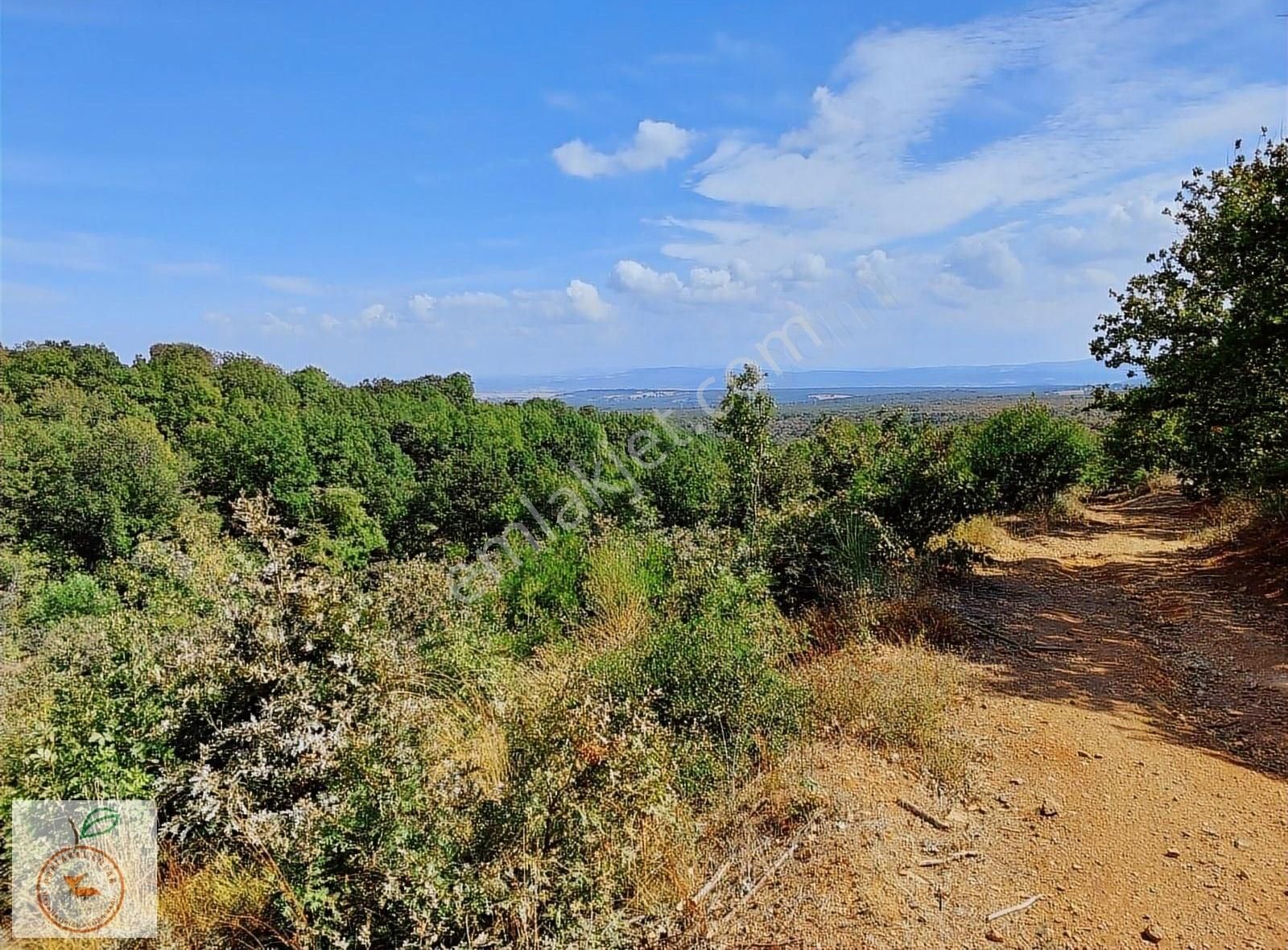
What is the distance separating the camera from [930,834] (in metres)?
3.07

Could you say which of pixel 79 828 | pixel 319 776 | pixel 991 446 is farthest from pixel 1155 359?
pixel 79 828

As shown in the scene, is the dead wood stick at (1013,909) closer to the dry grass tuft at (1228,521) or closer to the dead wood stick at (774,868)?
the dead wood stick at (774,868)

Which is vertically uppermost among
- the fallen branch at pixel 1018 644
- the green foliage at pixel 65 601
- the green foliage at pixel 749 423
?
the green foliage at pixel 749 423

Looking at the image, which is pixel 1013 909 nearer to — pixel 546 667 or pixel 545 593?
pixel 546 667

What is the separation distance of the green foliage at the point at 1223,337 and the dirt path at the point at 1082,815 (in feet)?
8.34

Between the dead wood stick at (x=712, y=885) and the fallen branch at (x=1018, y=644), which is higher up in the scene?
the dead wood stick at (x=712, y=885)

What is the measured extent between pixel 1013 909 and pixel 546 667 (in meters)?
3.11

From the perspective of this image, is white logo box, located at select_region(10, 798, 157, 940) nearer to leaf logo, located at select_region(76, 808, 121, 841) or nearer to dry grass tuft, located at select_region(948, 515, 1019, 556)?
leaf logo, located at select_region(76, 808, 121, 841)

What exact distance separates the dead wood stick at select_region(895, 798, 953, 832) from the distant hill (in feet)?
18.5

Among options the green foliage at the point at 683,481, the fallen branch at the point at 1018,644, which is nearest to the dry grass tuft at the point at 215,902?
the fallen branch at the point at 1018,644

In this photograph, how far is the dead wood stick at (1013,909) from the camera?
101 inches

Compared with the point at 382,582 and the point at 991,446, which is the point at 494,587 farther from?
the point at 991,446

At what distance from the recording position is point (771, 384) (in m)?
8.19

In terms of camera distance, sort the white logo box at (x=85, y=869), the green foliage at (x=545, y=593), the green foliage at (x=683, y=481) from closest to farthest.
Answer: the white logo box at (x=85, y=869), the green foliage at (x=545, y=593), the green foliage at (x=683, y=481)
